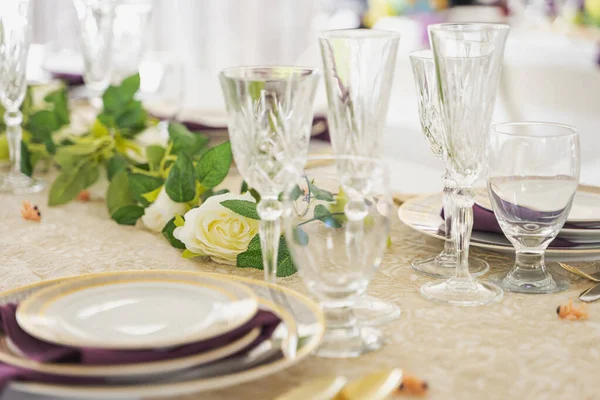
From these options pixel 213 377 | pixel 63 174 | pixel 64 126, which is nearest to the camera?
pixel 213 377

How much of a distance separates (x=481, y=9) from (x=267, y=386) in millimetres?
4533

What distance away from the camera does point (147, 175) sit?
1.29 metres

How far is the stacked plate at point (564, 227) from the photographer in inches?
43.5

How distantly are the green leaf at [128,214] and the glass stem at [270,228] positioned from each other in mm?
446

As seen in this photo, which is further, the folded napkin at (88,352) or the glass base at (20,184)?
the glass base at (20,184)

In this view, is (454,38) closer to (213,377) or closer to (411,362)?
(411,362)

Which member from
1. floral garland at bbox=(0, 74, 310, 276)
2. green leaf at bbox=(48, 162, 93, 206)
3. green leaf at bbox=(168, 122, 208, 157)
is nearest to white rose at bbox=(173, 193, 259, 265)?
floral garland at bbox=(0, 74, 310, 276)

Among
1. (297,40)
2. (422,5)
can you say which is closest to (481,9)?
(422,5)

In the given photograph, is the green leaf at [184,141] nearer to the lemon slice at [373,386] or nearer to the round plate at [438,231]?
the round plate at [438,231]

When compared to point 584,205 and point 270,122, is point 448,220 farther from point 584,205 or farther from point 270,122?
point 270,122

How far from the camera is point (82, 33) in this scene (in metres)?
1.82

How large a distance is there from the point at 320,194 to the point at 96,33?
1.12 m

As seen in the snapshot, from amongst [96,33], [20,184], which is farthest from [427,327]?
[96,33]

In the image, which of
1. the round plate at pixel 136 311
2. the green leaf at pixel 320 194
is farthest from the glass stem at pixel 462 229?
the round plate at pixel 136 311
